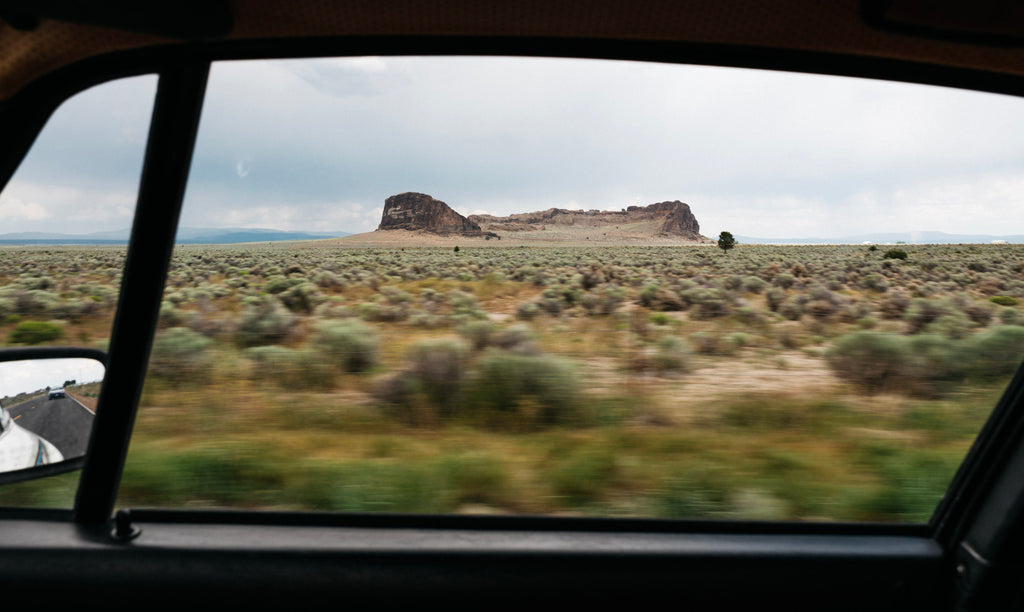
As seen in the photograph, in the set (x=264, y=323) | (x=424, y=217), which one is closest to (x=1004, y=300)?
(x=424, y=217)

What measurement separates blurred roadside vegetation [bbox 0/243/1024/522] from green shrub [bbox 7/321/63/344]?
0.03 m

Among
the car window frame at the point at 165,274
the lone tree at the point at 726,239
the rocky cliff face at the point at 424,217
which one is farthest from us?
the rocky cliff face at the point at 424,217

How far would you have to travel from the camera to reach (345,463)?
2.38m

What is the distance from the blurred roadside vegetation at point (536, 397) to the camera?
2.13 metres

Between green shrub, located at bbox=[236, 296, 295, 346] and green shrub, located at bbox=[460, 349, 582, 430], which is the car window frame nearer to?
green shrub, located at bbox=[460, 349, 582, 430]

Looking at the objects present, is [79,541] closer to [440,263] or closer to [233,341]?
[233,341]

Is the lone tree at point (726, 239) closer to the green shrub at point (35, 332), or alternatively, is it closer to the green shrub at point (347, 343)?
the green shrub at point (347, 343)

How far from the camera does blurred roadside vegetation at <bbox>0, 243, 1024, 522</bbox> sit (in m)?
2.13

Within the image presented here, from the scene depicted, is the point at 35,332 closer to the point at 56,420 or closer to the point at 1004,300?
the point at 56,420

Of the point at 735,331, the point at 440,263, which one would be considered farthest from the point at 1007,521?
the point at 440,263

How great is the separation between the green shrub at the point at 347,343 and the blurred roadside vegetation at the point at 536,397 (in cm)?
2

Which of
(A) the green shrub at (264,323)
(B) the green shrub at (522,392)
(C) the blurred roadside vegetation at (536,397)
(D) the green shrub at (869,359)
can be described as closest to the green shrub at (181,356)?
(C) the blurred roadside vegetation at (536,397)

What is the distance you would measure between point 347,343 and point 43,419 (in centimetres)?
168

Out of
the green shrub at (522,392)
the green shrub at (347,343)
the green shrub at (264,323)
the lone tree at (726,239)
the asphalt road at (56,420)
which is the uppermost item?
the lone tree at (726,239)
